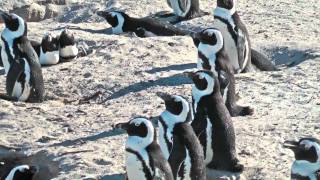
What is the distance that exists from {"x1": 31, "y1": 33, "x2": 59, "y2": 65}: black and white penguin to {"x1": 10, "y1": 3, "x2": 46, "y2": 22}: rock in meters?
3.24

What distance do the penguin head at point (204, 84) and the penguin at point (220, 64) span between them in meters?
0.77

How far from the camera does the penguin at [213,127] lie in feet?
22.0

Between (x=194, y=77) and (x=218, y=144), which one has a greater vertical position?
(x=194, y=77)

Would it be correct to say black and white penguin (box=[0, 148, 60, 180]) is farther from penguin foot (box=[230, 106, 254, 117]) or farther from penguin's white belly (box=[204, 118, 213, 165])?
penguin foot (box=[230, 106, 254, 117])

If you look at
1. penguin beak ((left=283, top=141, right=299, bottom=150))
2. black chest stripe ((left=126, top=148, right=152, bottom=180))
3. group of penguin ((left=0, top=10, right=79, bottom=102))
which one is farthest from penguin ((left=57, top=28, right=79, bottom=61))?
penguin beak ((left=283, top=141, right=299, bottom=150))

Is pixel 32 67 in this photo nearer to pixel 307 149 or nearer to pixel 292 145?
pixel 292 145

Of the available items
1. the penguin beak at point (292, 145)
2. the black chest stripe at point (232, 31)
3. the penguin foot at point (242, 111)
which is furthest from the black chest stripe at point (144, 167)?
the black chest stripe at point (232, 31)

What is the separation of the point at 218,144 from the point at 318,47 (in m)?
3.74

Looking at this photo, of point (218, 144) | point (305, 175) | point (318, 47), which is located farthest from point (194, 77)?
point (318, 47)

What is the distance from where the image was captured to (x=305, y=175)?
6.13 meters

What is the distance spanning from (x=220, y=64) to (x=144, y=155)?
2.30 meters

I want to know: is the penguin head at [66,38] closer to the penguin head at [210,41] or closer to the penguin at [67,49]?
Result: the penguin at [67,49]

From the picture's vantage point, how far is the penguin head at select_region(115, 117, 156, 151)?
19.9ft

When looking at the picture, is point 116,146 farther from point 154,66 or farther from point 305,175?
point 154,66
